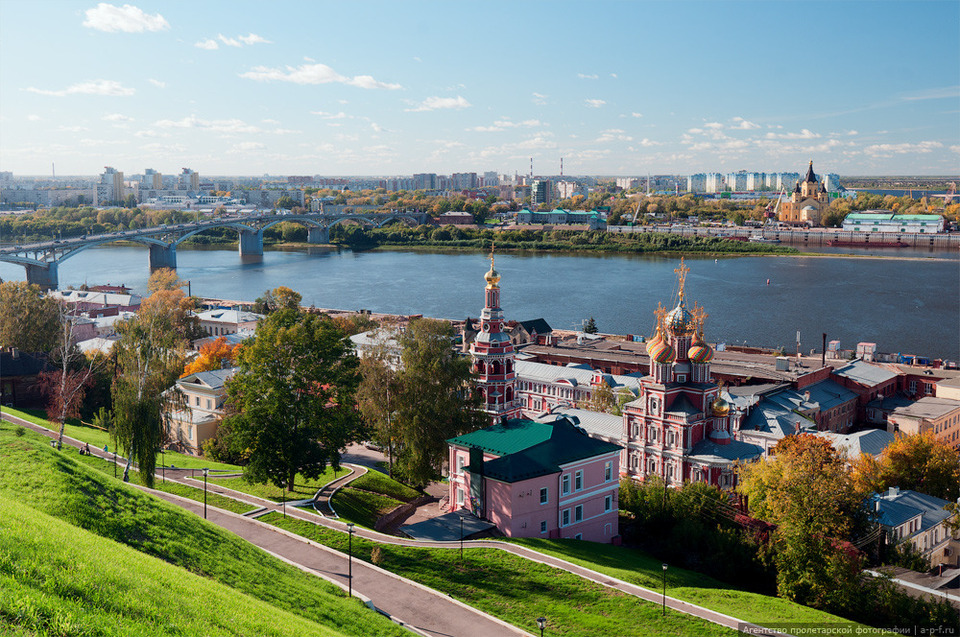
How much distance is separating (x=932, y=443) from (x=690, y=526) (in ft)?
15.6

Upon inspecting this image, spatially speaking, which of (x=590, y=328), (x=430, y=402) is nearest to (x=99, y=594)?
(x=430, y=402)

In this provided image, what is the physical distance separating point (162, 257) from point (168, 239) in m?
1.96

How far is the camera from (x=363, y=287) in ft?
140

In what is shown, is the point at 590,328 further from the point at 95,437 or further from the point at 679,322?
the point at 95,437

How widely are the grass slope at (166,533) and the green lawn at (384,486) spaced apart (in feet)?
14.8

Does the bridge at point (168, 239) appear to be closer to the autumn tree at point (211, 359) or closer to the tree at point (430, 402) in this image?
the autumn tree at point (211, 359)

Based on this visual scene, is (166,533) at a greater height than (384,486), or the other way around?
(166,533)

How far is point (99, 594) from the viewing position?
15.0ft

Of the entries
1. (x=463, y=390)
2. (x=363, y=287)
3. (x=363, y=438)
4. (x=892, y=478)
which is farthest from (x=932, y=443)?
(x=363, y=287)

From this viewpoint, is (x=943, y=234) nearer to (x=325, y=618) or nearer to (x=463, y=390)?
(x=463, y=390)

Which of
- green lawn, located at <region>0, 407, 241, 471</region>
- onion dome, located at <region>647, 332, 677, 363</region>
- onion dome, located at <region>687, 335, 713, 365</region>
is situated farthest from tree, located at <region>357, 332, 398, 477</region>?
onion dome, located at <region>687, 335, 713, 365</region>

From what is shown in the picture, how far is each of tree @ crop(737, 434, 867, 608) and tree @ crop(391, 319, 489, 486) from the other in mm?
4699

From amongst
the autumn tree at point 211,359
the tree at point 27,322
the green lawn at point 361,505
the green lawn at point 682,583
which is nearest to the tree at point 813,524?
the green lawn at point 682,583

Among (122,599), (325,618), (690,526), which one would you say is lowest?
(690,526)
